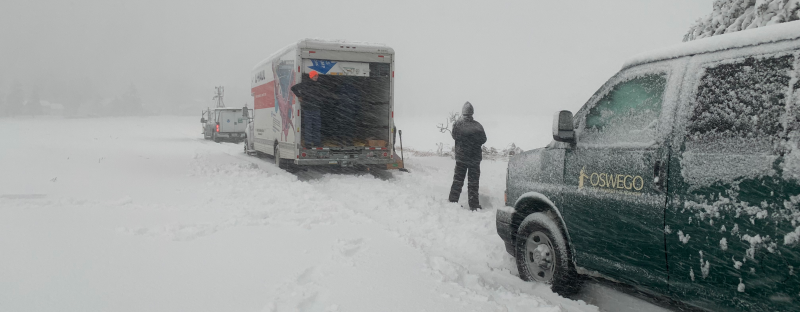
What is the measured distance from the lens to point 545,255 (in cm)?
430

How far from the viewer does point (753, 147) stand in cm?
270

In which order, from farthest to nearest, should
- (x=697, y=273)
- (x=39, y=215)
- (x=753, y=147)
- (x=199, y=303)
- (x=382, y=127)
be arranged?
1. (x=382, y=127)
2. (x=39, y=215)
3. (x=199, y=303)
4. (x=697, y=273)
5. (x=753, y=147)

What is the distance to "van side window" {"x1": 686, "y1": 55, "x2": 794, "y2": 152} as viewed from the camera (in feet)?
8.70

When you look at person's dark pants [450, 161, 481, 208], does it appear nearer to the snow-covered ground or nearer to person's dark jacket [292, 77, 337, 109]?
the snow-covered ground

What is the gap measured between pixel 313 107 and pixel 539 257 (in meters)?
8.92

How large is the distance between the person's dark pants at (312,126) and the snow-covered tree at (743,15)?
26.1 feet

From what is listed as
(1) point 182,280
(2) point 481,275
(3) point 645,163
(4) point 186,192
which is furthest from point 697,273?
(4) point 186,192

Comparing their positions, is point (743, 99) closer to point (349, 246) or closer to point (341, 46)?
point (349, 246)

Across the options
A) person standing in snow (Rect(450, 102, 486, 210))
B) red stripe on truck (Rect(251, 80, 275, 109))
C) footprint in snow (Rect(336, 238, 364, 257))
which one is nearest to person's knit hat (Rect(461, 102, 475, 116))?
person standing in snow (Rect(450, 102, 486, 210))

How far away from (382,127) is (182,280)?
897 centimetres

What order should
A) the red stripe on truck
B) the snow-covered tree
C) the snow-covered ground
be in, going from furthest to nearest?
the red stripe on truck
the snow-covered tree
the snow-covered ground

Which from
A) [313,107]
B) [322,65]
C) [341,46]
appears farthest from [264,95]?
[341,46]

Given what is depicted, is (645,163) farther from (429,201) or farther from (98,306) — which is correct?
(429,201)

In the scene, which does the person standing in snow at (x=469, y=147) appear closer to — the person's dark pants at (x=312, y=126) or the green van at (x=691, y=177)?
the green van at (x=691, y=177)
